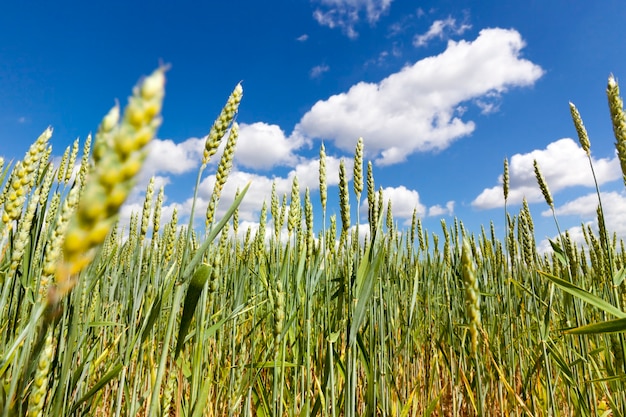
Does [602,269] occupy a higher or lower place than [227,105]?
lower

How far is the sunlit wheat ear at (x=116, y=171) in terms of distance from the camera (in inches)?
11.7

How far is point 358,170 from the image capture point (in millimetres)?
1351

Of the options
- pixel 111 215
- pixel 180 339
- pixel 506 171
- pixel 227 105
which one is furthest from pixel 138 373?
pixel 506 171

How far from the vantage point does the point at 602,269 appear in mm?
2148

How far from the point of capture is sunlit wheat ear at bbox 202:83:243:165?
85 centimetres

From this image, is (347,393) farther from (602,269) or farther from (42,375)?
(602,269)

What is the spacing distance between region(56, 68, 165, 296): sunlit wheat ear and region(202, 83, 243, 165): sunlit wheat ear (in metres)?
0.53

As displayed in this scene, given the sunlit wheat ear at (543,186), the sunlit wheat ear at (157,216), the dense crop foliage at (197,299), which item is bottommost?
the dense crop foliage at (197,299)

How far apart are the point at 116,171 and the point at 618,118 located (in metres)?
1.31

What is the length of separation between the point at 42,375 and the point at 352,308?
787 mm

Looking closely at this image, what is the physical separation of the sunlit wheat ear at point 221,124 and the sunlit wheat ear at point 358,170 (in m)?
0.53

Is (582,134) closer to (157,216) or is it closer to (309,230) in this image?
(309,230)

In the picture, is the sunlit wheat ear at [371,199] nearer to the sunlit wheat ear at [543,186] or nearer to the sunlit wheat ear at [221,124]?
the sunlit wheat ear at [221,124]

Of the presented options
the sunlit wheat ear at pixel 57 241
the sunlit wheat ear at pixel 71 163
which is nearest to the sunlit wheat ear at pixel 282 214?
the sunlit wheat ear at pixel 71 163
